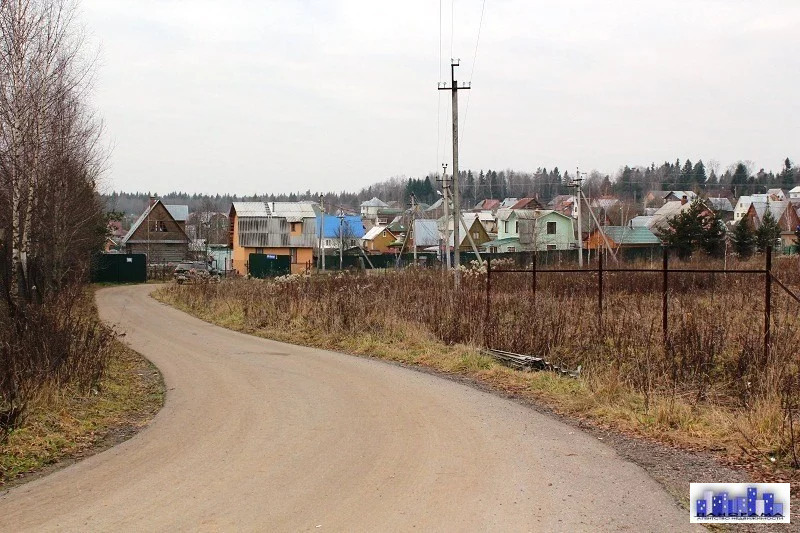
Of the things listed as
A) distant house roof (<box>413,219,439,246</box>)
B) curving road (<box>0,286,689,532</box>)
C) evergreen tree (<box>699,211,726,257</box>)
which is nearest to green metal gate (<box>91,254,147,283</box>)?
distant house roof (<box>413,219,439,246</box>)

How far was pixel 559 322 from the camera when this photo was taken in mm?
13758

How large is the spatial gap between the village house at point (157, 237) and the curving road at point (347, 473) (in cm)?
6188

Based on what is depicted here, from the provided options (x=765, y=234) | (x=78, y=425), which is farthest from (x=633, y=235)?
(x=78, y=425)

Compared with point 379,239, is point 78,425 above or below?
below

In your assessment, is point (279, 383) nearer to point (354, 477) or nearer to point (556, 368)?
point (556, 368)

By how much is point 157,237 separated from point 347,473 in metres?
67.6

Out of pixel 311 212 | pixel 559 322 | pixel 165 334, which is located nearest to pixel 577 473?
pixel 559 322

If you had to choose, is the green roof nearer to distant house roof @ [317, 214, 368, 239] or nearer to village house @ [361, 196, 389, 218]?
distant house roof @ [317, 214, 368, 239]

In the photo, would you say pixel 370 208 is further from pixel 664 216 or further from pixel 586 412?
pixel 586 412

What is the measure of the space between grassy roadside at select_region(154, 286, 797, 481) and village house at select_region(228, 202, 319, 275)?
47696mm

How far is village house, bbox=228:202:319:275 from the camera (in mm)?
64562

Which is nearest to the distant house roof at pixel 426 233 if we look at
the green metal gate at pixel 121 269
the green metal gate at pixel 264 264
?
the green metal gate at pixel 264 264

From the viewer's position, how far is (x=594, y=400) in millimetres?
9938

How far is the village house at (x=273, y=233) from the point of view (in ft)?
212
